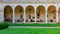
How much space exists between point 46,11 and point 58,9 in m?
3.47

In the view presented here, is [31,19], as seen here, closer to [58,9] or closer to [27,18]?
[27,18]

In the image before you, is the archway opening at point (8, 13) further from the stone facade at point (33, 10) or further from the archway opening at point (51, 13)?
the archway opening at point (51, 13)

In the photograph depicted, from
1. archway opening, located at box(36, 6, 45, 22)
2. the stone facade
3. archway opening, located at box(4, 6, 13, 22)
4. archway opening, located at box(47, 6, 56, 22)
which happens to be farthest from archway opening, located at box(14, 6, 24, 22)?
archway opening, located at box(47, 6, 56, 22)

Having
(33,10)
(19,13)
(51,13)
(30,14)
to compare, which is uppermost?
(33,10)

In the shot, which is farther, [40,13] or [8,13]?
[40,13]

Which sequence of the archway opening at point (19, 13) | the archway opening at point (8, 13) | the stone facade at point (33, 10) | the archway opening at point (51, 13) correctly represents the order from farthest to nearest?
the archway opening at point (51, 13)
the archway opening at point (19, 13)
the archway opening at point (8, 13)
the stone facade at point (33, 10)

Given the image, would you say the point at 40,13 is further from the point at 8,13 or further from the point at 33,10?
the point at 8,13

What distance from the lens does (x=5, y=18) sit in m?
50.5

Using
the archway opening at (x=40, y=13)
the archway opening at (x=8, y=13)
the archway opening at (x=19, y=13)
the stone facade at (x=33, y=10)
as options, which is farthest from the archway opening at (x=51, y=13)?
the archway opening at (x=8, y=13)

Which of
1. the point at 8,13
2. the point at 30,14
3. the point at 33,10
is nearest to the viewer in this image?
the point at 8,13

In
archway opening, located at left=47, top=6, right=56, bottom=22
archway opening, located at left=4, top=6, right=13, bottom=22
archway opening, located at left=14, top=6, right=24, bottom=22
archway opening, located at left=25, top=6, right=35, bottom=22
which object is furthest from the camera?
archway opening, located at left=47, top=6, right=56, bottom=22

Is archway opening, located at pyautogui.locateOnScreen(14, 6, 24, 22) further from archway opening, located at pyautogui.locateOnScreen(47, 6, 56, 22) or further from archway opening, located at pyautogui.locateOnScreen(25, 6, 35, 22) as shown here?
archway opening, located at pyautogui.locateOnScreen(47, 6, 56, 22)

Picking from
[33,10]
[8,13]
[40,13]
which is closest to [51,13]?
[40,13]

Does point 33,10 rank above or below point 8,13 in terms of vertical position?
above
